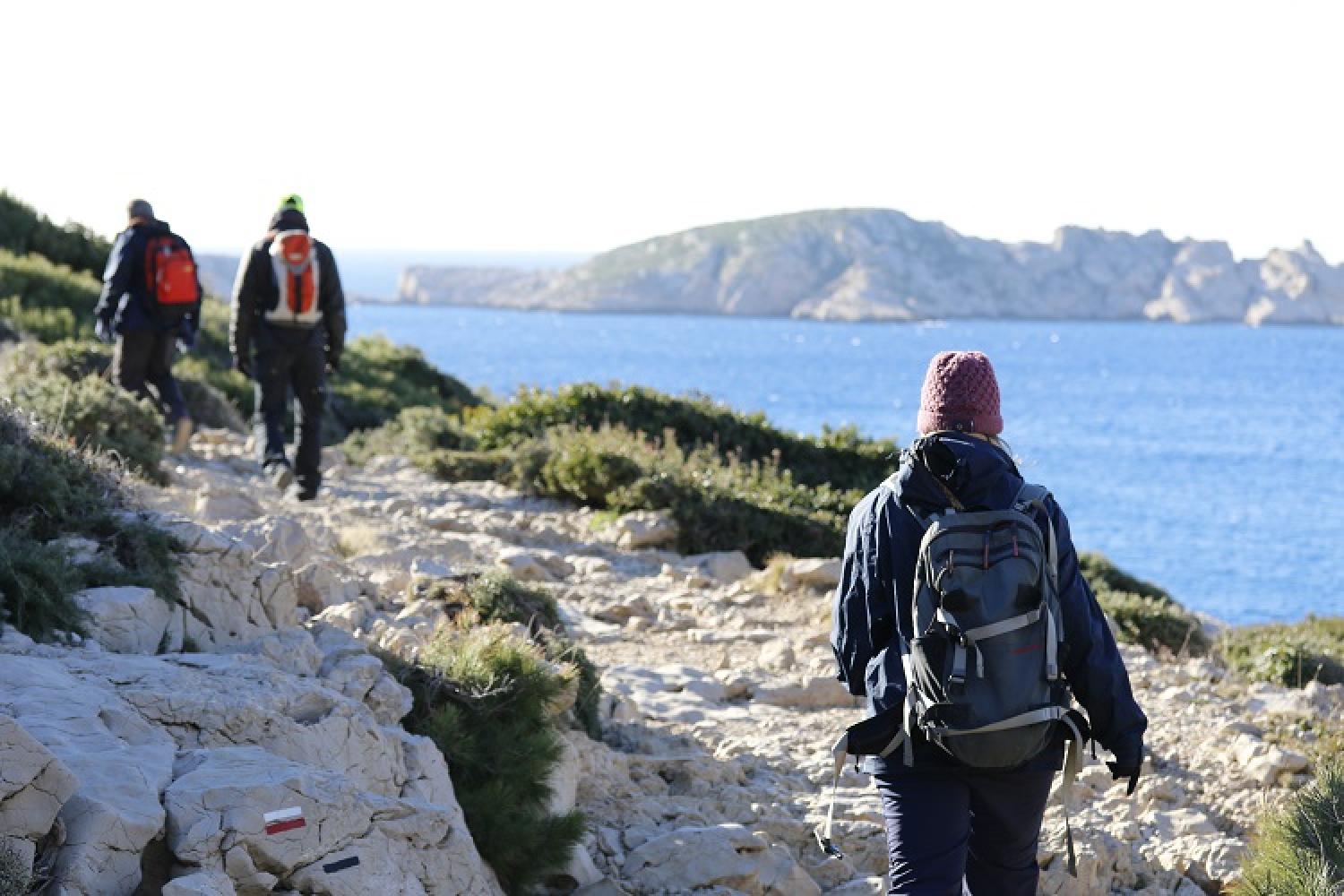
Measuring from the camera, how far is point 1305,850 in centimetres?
541

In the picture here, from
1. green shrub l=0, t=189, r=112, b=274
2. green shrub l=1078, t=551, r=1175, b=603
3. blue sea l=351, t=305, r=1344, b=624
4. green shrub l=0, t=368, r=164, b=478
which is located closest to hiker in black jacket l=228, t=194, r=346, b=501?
green shrub l=0, t=368, r=164, b=478

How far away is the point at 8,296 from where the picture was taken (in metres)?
21.2

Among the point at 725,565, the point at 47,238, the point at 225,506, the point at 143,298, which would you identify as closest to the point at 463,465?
the point at 143,298

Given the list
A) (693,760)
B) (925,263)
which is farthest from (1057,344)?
(693,760)

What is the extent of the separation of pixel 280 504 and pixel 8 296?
11.7 metres

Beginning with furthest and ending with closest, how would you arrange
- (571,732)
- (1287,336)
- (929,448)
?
1. (1287,336)
2. (571,732)
3. (929,448)

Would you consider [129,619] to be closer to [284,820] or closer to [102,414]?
[284,820]

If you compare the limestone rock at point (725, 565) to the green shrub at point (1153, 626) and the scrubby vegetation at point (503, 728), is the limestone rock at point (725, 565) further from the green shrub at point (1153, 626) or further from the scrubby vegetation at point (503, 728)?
the scrubby vegetation at point (503, 728)

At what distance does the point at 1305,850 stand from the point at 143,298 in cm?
967

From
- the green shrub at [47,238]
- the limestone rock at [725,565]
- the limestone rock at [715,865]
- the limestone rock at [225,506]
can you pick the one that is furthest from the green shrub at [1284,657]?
the green shrub at [47,238]

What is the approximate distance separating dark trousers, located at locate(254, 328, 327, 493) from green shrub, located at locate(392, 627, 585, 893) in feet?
16.4

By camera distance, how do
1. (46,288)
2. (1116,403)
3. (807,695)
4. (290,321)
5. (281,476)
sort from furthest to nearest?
(1116,403), (46,288), (281,476), (290,321), (807,695)

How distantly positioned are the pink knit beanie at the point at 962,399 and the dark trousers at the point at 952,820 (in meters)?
0.90

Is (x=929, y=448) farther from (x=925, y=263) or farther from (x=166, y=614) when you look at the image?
(x=925, y=263)
